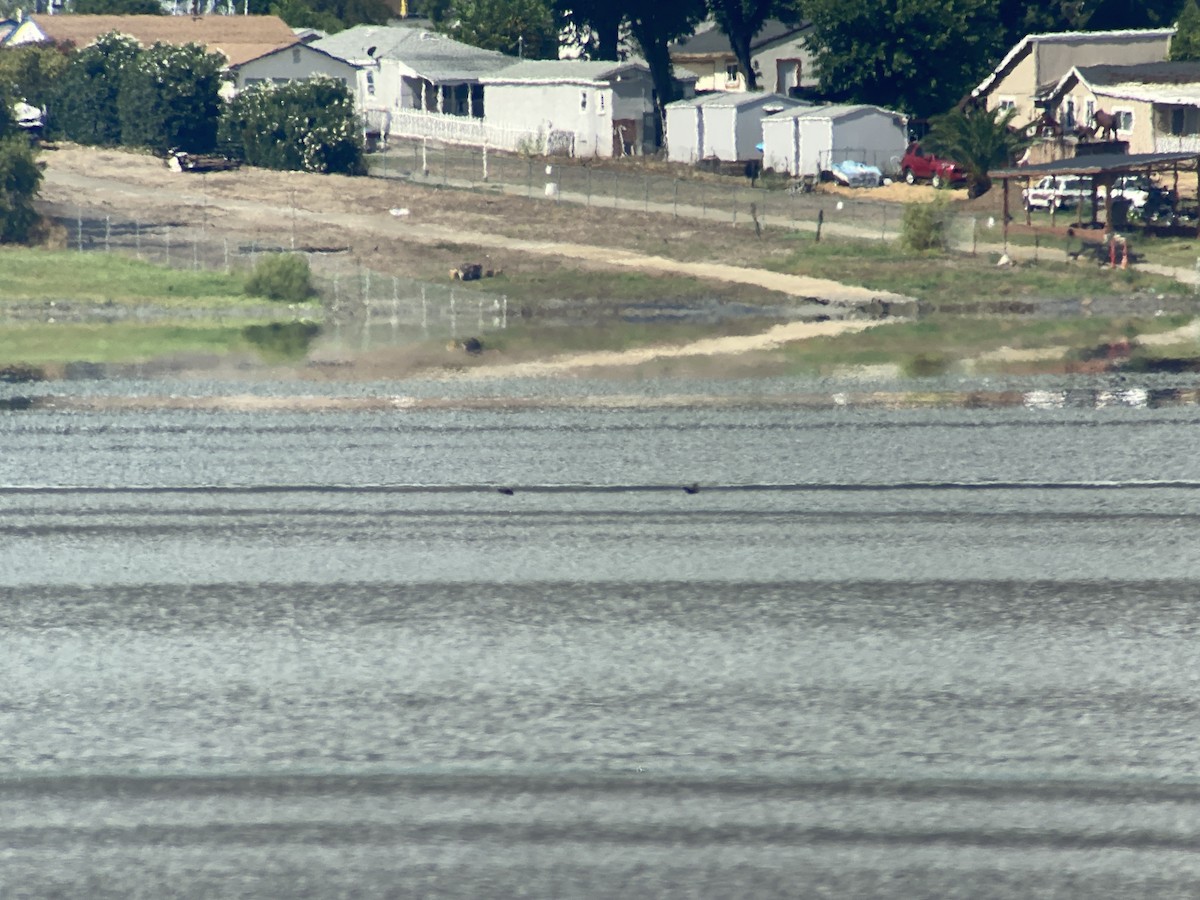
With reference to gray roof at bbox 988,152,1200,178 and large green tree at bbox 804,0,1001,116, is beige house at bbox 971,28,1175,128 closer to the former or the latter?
large green tree at bbox 804,0,1001,116

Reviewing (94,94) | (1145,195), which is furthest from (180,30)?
(1145,195)

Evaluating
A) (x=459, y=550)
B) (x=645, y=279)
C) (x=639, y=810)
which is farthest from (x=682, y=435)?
(x=645, y=279)

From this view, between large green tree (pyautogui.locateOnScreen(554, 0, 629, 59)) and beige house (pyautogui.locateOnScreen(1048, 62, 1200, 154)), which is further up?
large green tree (pyautogui.locateOnScreen(554, 0, 629, 59))

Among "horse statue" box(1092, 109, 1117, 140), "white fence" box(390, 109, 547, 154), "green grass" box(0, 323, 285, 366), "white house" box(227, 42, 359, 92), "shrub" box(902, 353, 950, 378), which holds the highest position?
"white house" box(227, 42, 359, 92)

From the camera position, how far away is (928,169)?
6294cm

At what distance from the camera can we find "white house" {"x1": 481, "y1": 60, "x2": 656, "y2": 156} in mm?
75438

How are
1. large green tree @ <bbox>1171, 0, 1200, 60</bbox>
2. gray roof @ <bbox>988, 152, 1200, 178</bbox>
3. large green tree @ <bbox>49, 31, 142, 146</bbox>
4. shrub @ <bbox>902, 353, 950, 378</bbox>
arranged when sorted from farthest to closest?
large green tree @ <bbox>49, 31, 142, 146</bbox> < large green tree @ <bbox>1171, 0, 1200, 60</bbox> < gray roof @ <bbox>988, 152, 1200, 178</bbox> < shrub @ <bbox>902, 353, 950, 378</bbox>

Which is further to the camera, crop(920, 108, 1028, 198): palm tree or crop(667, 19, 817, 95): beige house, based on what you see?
crop(667, 19, 817, 95): beige house

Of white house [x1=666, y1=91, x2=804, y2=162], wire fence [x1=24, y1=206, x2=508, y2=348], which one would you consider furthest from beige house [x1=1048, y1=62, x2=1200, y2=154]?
wire fence [x1=24, y1=206, x2=508, y2=348]

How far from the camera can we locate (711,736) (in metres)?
8.60

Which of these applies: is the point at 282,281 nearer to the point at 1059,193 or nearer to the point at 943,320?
the point at 943,320

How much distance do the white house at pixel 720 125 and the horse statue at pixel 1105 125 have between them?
45.7 feet

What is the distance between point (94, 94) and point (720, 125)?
2738 cm

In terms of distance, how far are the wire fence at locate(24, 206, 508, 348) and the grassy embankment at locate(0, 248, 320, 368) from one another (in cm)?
15
